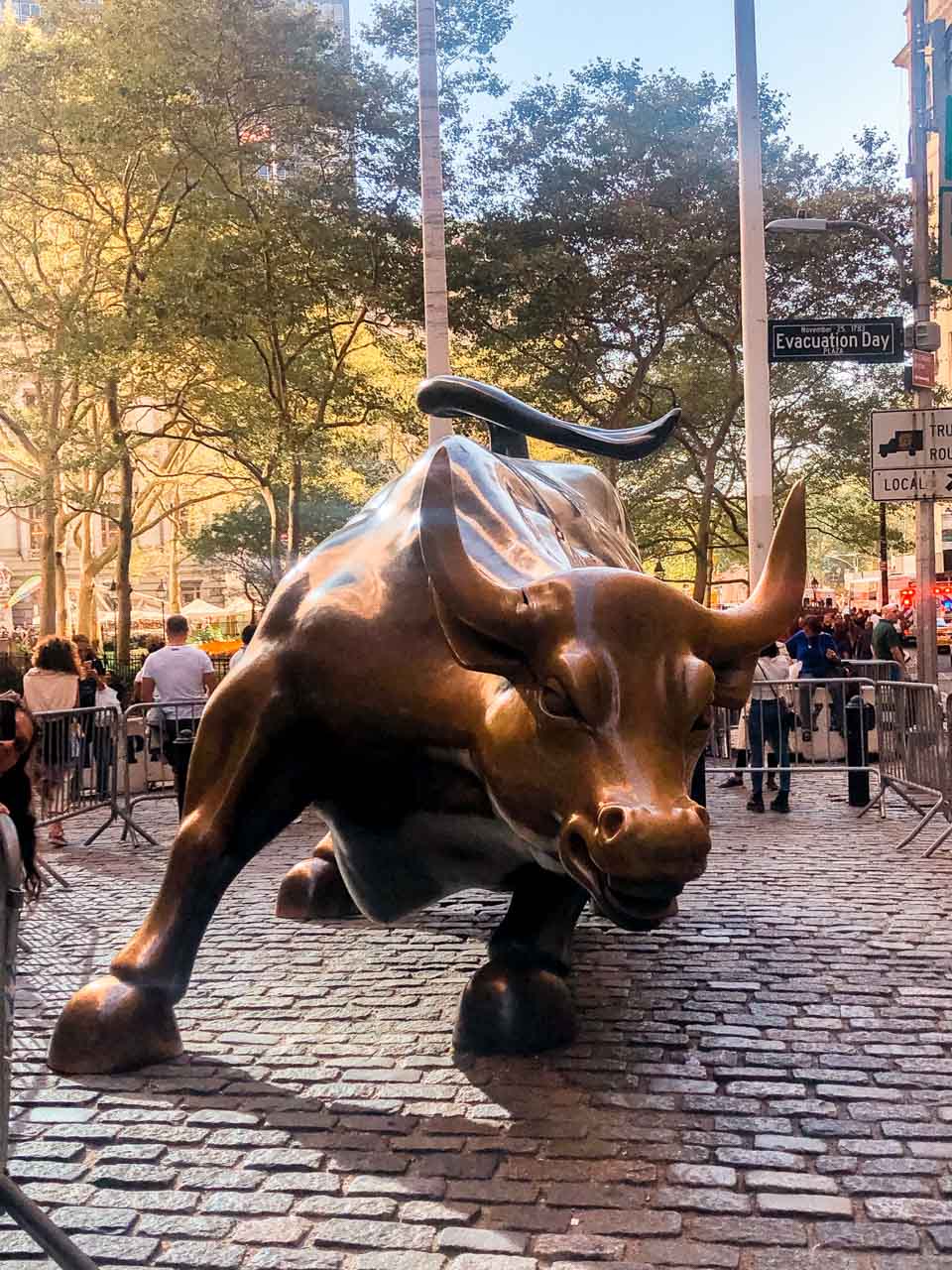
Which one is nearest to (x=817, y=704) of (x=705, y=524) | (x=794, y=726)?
(x=794, y=726)

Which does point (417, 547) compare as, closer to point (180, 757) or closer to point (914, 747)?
point (180, 757)

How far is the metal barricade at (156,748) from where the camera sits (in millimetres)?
8602

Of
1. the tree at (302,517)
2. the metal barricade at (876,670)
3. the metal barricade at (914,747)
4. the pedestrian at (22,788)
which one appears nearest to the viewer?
the pedestrian at (22,788)

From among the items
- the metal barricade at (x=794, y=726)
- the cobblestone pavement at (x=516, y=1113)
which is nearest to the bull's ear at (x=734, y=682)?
the cobblestone pavement at (x=516, y=1113)

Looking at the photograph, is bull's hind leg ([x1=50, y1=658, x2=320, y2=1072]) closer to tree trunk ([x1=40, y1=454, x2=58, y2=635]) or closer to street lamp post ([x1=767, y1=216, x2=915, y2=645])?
street lamp post ([x1=767, y1=216, x2=915, y2=645])

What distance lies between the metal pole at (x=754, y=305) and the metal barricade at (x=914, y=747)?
2807mm

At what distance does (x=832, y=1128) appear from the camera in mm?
3471

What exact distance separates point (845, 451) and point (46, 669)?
52.7ft

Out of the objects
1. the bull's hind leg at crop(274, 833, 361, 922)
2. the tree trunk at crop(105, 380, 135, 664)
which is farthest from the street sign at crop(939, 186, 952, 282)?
the tree trunk at crop(105, 380, 135, 664)

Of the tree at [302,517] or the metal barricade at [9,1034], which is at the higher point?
the tree at [302,517]

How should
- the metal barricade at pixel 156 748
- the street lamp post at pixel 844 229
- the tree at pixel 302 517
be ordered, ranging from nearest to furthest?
1. the metal barricade at pixel 156 748
2. the street lamp post at pixel 844 229
3. the tree at pixel 302 517

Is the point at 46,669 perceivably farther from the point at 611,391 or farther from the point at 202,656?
the point at 611,391

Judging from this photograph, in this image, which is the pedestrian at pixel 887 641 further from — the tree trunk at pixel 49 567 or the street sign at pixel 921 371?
the tree trunk at pixel 49 567

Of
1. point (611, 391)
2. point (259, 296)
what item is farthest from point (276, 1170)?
point (611, 391)
